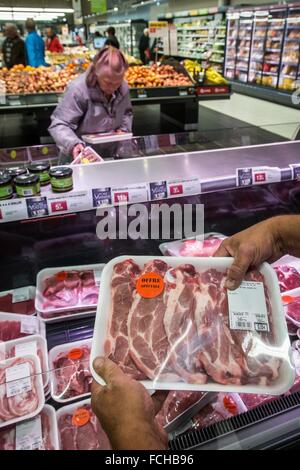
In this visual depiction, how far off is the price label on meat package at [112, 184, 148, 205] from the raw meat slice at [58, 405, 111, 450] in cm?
87

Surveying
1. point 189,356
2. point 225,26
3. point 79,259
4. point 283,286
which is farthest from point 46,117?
point 225,26

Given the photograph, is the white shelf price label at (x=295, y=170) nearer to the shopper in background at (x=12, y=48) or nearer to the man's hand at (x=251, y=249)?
the man's hand at (x=251, y=249)

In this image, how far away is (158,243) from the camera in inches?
78.8

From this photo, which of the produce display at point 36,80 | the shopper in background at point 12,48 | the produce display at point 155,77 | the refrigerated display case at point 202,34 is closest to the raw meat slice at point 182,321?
the produce display at point 36,80

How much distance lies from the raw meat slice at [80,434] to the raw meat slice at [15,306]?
542 mm

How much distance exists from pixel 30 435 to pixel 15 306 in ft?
2.06

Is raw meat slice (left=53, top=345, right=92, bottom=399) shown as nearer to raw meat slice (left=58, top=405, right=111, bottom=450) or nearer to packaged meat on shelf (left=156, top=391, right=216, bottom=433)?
raw meat slice (left=58, top=405, right=111, bottom=450)

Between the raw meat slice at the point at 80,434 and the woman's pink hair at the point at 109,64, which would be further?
the woman's pink hair at the point at 109,64

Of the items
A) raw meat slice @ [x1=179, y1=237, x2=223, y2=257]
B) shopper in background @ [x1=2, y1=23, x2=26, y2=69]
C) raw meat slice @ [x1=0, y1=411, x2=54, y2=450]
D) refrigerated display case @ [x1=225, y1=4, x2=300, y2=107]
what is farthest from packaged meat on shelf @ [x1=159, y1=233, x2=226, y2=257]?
refrigerated display case @ [x1=225, y1=4, x2=300, y2=107]

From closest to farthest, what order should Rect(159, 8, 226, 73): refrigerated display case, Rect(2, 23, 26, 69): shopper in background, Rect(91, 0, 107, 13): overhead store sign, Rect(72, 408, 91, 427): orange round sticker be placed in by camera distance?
Rect(72, 408, 91, 427): orange round sticker, Rect(91, 0, 107, 13): overhead store sign, Rect(2, 23, 26, 69): shopper in background, Rect(159, 8, 226, 73): refrigerated display case

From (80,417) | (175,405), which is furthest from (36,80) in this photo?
(175,405)

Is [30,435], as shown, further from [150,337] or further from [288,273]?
[288,273]

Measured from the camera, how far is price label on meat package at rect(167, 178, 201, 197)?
1.69 meters

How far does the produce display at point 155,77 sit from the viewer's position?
6.07 metres
